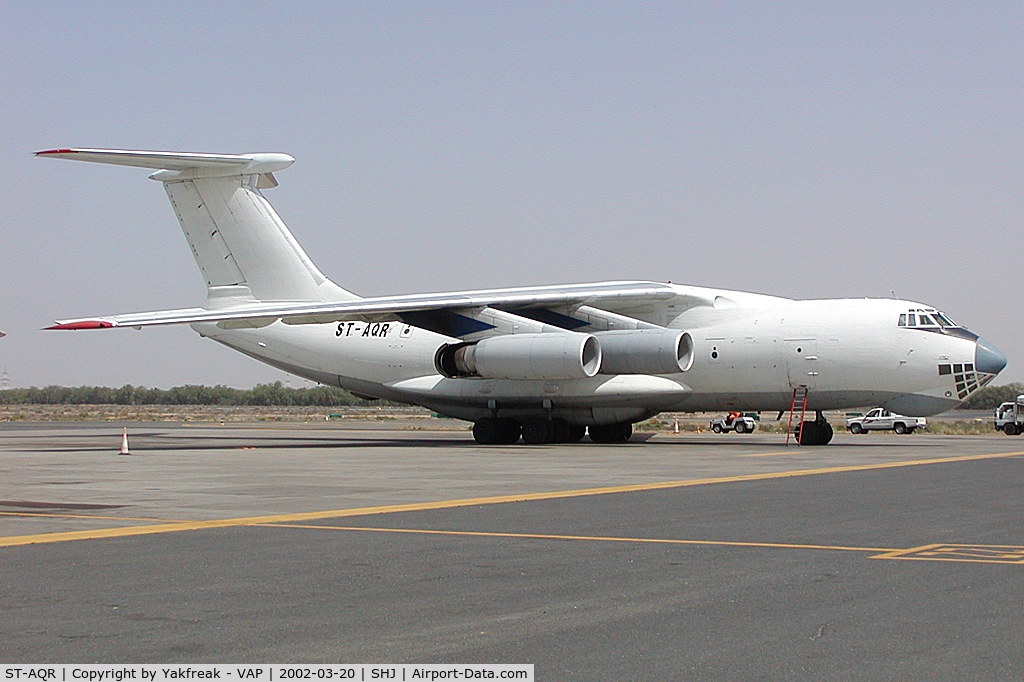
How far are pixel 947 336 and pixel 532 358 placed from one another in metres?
9.43

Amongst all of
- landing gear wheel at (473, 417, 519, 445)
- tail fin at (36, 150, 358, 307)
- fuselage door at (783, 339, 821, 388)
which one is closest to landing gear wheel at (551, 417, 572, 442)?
landing gear wheel at (473, 417, 519, 445)

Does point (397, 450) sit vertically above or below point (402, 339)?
below

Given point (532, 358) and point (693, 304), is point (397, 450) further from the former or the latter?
point (693, 304)

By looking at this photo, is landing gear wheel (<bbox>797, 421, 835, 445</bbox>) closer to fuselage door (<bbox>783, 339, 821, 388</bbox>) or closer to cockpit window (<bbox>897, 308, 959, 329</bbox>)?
fuselage door (<bbox>783, 339, 821, 388</bbox>)

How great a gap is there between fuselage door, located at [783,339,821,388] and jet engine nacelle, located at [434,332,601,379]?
4.43 metres

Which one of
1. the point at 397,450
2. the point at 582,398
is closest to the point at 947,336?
the point at 582,398

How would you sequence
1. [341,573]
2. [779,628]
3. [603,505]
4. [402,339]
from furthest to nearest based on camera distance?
[402,339]
[603,505]
[341,573]
[779,628]

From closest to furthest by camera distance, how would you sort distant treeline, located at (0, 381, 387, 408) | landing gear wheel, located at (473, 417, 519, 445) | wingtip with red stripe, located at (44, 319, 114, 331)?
wingtip with red stripe, located at (44, 319, 114, 331)
landing gear wheel, located at (473, 417, 519, 445)
distant treeline, located at (0, 381, 387, 408)

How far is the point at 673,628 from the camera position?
18.7 ft

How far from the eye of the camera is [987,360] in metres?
25.7

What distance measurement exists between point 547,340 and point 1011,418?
988 inches

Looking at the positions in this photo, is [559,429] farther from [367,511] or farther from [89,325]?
[367,511]

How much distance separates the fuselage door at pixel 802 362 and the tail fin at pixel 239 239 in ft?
40.4

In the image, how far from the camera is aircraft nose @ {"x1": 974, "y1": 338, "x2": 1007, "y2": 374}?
84.2ft
